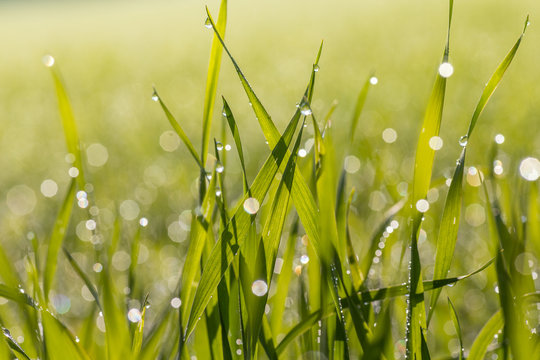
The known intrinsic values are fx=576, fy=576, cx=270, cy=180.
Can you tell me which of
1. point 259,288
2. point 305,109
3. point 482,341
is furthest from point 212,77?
point 482,341

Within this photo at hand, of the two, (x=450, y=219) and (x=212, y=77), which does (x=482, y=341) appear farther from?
(x=212, y=77)

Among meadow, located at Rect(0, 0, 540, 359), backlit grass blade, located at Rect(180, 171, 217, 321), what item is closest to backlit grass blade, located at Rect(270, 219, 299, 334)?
meadow, located at Rect(0, 0, 540, 359)

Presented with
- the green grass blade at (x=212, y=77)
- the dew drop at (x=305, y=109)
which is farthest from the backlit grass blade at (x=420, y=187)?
the green grass blade at (x=212, y=77)

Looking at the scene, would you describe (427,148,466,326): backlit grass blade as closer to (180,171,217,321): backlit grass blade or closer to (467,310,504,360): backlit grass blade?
(467,310,504,360): backlit grass blade

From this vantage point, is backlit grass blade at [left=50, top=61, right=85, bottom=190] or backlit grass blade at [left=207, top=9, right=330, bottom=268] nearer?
backlit grass blade at [left=207, top=9, right=330, bottom=268]

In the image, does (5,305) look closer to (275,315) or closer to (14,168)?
(275,315)

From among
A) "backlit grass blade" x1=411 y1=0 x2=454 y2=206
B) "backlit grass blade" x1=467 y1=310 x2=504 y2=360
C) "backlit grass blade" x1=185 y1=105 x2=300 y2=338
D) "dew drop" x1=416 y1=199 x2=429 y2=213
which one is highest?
"backlit grass blade" x1=411 y1=0 x2=454 y2=206

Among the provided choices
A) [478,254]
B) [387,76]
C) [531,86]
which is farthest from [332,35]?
[478,254]
